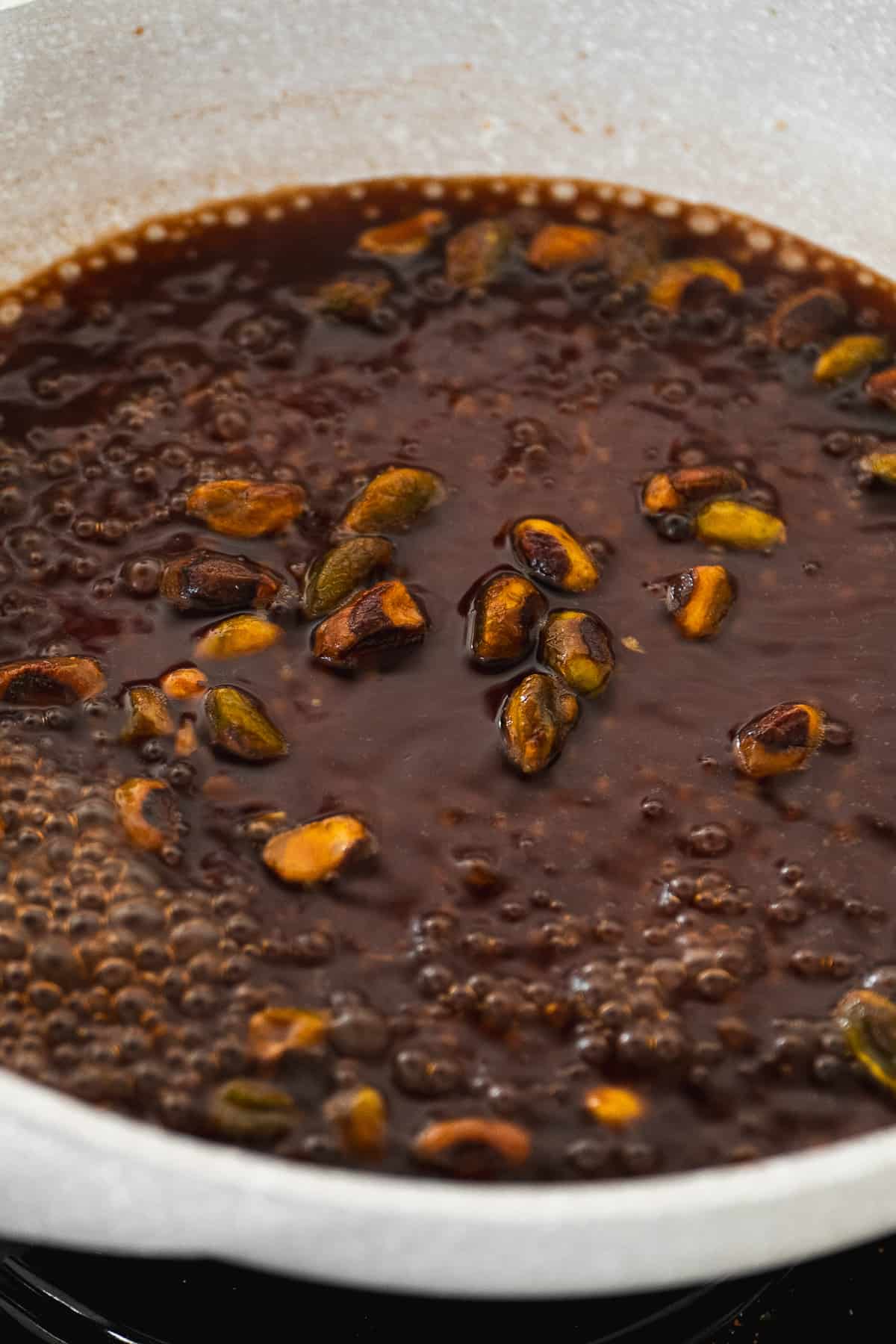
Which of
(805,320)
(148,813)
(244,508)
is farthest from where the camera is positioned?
(805,320)

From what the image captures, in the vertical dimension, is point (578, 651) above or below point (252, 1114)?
Result: above

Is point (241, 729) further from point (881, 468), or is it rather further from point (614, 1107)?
point (881, 468)

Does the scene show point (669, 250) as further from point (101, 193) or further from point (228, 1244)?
point (228, 1244)

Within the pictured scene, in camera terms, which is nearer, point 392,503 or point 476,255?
point 392,503

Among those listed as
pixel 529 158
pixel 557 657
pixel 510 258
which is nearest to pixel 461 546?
Answer: pixel 557 657

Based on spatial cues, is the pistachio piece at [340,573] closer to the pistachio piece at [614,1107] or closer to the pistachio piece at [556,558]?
the pistachio piece at [556,558]

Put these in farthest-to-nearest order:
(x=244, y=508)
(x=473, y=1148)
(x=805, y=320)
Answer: (x=805, y=320), (x=244, y=508), (x=473, y=1148)

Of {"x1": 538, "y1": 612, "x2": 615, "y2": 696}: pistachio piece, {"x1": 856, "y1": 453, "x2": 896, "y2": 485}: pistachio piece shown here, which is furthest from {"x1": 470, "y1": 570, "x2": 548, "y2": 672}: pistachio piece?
{"x1": 856, "y1": 453, "x2": 896, "y2": 485}: pistachio piece

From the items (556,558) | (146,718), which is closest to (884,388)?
(556,558)
